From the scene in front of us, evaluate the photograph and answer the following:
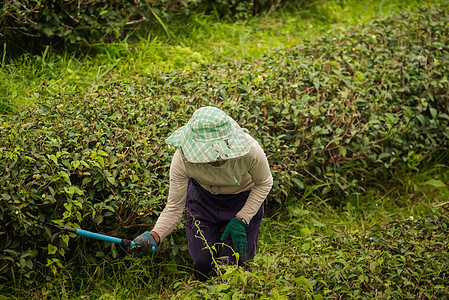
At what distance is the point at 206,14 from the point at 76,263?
3.75 m

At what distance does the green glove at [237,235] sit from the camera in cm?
295

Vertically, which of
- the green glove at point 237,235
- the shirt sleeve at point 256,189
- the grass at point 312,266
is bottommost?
the grass at point 312,266

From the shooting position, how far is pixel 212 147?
259 centimetres

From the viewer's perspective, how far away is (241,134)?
274 cm

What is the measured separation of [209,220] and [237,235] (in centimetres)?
23

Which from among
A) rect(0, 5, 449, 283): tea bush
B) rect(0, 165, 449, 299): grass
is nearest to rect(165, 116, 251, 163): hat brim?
rect(0, 165, 449, 299): grass

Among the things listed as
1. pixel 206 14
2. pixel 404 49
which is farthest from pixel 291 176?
pixel 206 14

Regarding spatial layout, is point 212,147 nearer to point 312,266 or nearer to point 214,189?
point 214,189

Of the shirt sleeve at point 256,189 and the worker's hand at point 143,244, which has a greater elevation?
the shirt sleeve at point 256,189

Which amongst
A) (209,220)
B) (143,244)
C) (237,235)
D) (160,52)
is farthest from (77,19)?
(237,235)

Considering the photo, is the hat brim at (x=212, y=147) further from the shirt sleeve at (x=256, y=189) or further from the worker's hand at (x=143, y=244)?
the worker's hand at (x=143, y=244)

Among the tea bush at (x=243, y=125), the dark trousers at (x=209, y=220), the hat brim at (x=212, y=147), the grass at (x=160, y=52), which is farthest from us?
the grass at (x=160, y=52)

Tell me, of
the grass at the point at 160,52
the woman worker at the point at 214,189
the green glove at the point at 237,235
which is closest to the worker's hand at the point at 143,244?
the woman worker at the point at 214,189

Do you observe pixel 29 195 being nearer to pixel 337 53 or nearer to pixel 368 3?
pixel 337 53
